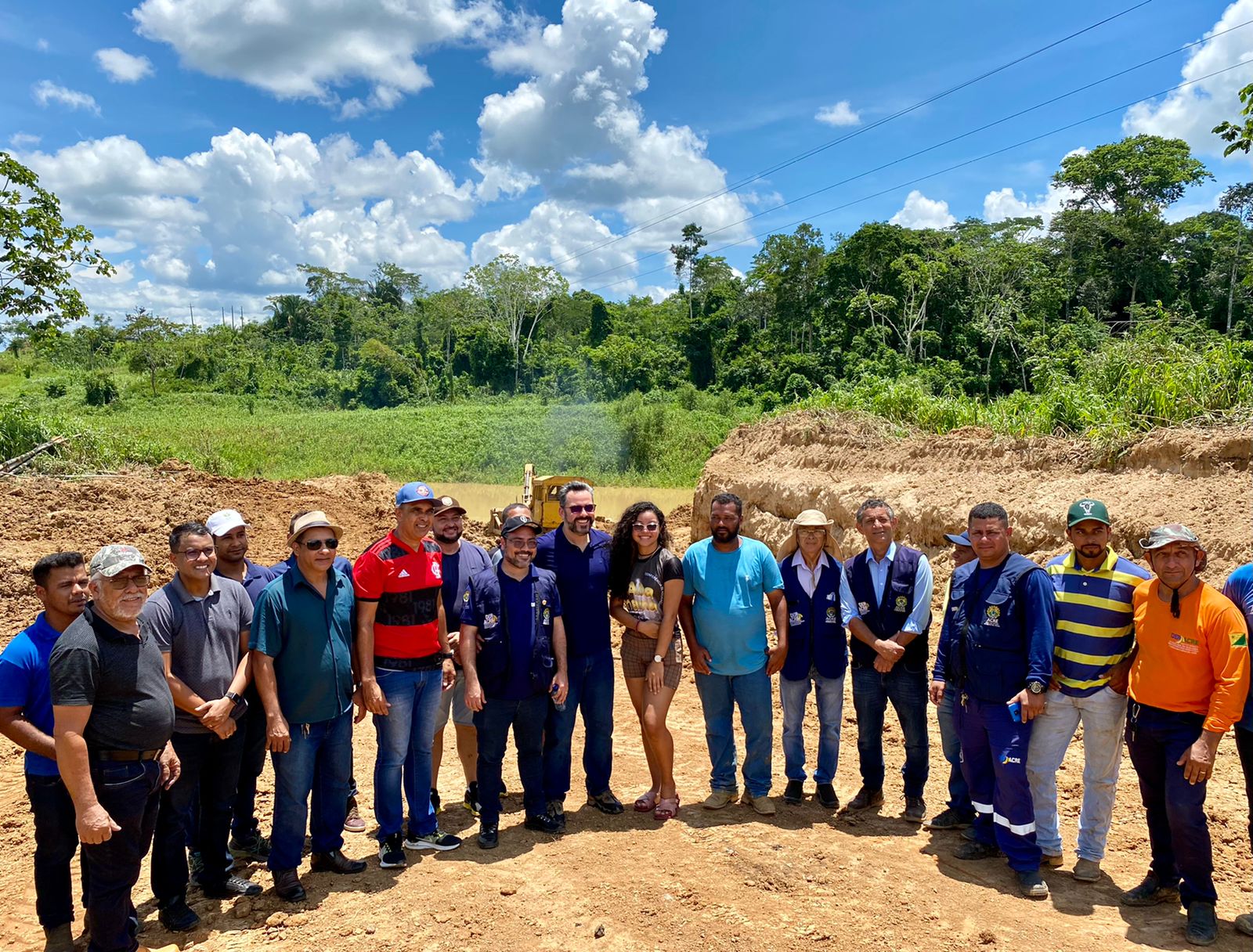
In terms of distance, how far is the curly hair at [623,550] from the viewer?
4.80m

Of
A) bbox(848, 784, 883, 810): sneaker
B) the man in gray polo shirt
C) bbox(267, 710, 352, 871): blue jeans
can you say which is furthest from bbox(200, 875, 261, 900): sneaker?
bbox(848, 784, 883, 810): sneaker

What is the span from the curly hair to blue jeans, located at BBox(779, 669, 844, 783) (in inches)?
45.3

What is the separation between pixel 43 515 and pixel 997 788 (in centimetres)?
1453

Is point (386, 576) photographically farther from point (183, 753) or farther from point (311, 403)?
point (311, 403)

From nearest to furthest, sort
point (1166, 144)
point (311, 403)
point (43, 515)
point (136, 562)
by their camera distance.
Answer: point (136, 562)
point (43, 515)
point (1166, 144)
point (311, 403)

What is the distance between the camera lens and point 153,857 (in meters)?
3.69

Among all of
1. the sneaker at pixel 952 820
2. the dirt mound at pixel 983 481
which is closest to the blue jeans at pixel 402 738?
the sneaker at pixel 952 820

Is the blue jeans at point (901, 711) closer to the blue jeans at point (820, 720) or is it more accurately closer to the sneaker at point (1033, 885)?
the blue jeans at point (820, 720)

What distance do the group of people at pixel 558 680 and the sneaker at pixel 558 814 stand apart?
2cm

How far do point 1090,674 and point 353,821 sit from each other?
13.3 ft

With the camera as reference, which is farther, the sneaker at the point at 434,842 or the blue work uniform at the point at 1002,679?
the sneaker at the point at 434,842

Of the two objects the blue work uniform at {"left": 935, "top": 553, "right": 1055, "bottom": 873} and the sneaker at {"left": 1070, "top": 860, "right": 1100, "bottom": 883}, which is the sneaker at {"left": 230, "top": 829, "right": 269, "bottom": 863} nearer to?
the blue work uniform at {"left": 935, "top": 553, "right": 1055, "bottom": 873}

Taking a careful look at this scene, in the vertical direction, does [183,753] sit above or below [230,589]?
below

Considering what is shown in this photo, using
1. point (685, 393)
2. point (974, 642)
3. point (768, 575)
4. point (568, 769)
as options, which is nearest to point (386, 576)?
point (568, 769)
